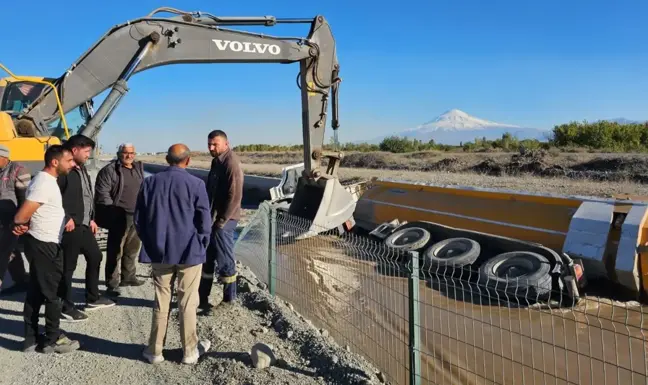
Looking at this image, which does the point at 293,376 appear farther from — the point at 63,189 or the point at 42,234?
the point at 63,189

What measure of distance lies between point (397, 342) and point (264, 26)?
6771 mm

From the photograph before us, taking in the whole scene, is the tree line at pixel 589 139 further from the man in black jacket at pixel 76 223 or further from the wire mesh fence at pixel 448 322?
the man in black jacket at pixel 76 223

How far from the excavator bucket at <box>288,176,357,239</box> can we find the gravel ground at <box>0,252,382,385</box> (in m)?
3.95

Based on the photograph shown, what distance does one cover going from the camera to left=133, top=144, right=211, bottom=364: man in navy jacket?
449cm

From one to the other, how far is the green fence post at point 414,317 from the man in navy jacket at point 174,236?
1842mm

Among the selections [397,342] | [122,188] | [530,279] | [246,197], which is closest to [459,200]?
[530,279]

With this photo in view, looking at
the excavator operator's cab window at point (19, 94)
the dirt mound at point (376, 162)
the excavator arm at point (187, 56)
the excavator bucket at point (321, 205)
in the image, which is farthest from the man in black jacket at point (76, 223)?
the dirt mound at point (376, 162)

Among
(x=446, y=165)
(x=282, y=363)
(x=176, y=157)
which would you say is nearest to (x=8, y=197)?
(x=176, y=157)

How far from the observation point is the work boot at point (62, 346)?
→ 481 centimetres

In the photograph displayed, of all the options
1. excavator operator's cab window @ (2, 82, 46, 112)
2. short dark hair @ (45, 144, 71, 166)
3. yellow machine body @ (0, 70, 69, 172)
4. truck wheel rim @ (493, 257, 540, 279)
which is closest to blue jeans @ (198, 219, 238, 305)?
short dark hair @ (45, 144, 71, 166)

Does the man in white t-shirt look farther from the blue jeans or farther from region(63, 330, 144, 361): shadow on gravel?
the blue jeans

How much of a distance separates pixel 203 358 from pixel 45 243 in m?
1.73

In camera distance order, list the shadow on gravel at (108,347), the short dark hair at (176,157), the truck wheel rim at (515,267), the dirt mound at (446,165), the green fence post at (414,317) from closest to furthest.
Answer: the green fence post at (414,317) → the short dark hair at (176,157) → the shadow on gravel at (108,347) → the truck wheel rim at (515,267) → the dirt mound at (446,165)

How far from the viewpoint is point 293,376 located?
174 inches
